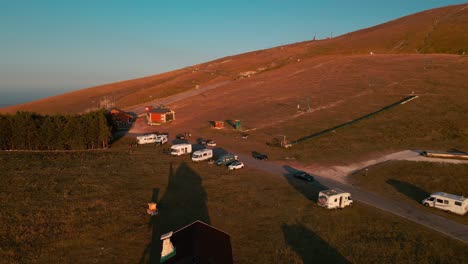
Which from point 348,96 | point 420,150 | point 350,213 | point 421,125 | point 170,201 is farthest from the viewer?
point 348,96

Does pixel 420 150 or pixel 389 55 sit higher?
pixel 389 55

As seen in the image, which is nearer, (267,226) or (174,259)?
(174,259)

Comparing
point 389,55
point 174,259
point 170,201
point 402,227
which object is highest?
point 389,55

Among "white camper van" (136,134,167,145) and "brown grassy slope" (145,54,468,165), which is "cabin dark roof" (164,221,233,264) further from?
"white camper van" (136,134,167,145)

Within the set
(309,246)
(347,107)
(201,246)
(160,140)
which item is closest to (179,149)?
(160,140)

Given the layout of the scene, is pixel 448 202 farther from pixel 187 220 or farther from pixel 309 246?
pixel 187 220

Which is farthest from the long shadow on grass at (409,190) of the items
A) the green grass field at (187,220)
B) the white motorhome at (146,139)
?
the white motorhome at (146,139)

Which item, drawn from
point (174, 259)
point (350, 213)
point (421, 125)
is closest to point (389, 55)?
point (421, 125)

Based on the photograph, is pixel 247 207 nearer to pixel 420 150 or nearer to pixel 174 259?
pixel 174 259

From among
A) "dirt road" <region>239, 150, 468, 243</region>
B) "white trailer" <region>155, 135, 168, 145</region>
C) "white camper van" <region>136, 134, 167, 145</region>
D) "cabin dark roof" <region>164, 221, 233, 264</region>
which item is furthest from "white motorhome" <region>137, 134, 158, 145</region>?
"cabin dark roof" <region>164, 221, 233, 264</region>
